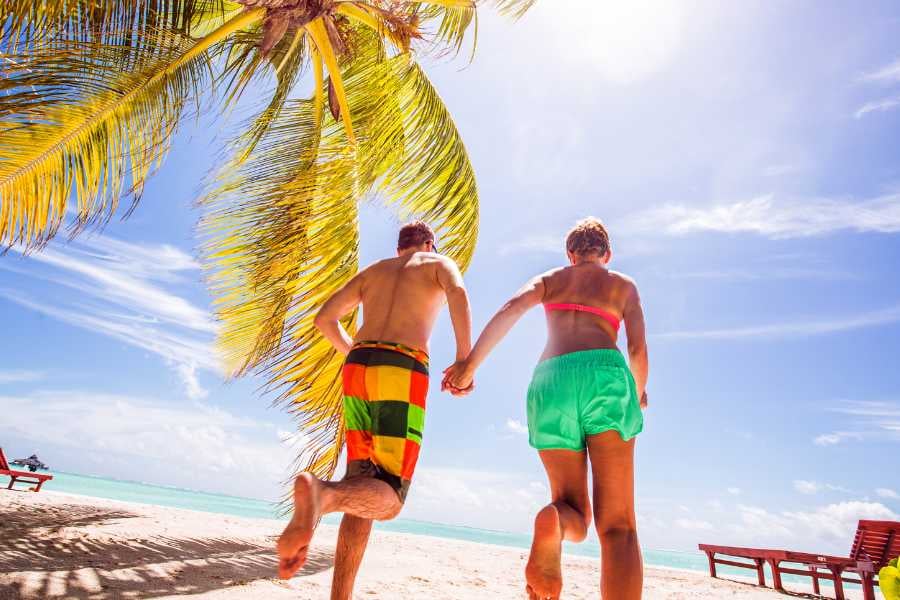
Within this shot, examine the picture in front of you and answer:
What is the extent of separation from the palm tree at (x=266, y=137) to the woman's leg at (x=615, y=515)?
3.39 m

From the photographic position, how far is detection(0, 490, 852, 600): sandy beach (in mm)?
3218

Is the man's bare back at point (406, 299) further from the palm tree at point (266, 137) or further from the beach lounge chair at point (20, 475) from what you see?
the beach lounge chair at point (20, 475)

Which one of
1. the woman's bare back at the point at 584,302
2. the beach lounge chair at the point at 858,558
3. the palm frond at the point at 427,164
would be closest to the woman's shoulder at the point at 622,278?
the woman's bare back at the point at 584,302

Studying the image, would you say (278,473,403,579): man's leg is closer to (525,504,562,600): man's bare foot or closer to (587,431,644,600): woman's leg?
(525,504,562,600): man's bare foot

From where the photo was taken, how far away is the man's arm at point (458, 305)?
286cm

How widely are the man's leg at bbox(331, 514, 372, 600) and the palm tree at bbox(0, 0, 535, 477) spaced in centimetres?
283

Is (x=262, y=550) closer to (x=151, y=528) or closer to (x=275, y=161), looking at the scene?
(x=151, y=528)

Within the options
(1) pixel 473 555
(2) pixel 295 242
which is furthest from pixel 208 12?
(1) pixel 473 555

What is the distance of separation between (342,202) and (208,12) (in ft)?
10.4

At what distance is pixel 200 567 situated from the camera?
3998mm

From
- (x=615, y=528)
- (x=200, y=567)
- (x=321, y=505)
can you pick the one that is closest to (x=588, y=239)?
(x=615, y=528)

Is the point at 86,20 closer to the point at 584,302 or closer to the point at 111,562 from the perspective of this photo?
the point at 111,562

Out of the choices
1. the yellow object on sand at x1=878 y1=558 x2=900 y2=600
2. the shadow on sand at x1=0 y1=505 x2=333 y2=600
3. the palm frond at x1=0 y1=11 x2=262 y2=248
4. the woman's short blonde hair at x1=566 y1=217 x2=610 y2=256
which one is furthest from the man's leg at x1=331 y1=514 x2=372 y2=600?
the palm frond at x1=0 y1=11 x2=262 y2=248

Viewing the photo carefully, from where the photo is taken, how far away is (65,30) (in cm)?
453
